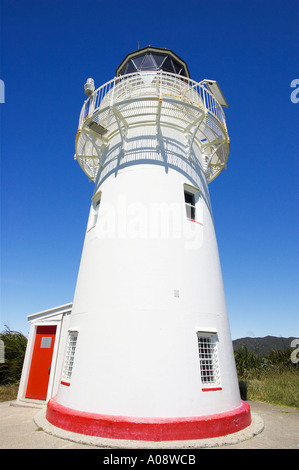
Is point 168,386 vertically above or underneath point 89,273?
underneath

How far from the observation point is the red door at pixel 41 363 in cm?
1038

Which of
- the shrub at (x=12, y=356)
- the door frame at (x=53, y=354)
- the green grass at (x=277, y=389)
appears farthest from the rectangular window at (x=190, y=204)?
the shrub at (x=12, y=356)

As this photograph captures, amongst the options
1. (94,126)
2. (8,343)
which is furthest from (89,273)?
(8,343)

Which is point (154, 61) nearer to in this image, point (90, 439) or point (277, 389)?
point (90, 439)

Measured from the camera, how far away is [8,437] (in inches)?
241

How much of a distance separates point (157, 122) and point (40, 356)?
1014 cm

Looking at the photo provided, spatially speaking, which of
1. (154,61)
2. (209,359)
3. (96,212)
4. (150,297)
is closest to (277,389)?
(209,359)

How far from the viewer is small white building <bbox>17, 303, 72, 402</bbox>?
10.2m

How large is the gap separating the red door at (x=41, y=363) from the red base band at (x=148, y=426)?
4346mm

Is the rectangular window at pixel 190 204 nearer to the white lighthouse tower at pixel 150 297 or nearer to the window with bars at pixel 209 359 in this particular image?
the white lighthouse tower at pixel 150 297

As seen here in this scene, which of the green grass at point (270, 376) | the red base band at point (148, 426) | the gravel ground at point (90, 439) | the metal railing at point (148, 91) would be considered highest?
the metal railing at point (148, 91)

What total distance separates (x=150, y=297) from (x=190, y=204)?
3714 millimetres

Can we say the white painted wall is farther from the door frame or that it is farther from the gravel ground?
the door frame

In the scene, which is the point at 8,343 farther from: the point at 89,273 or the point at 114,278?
the point at 114,278
